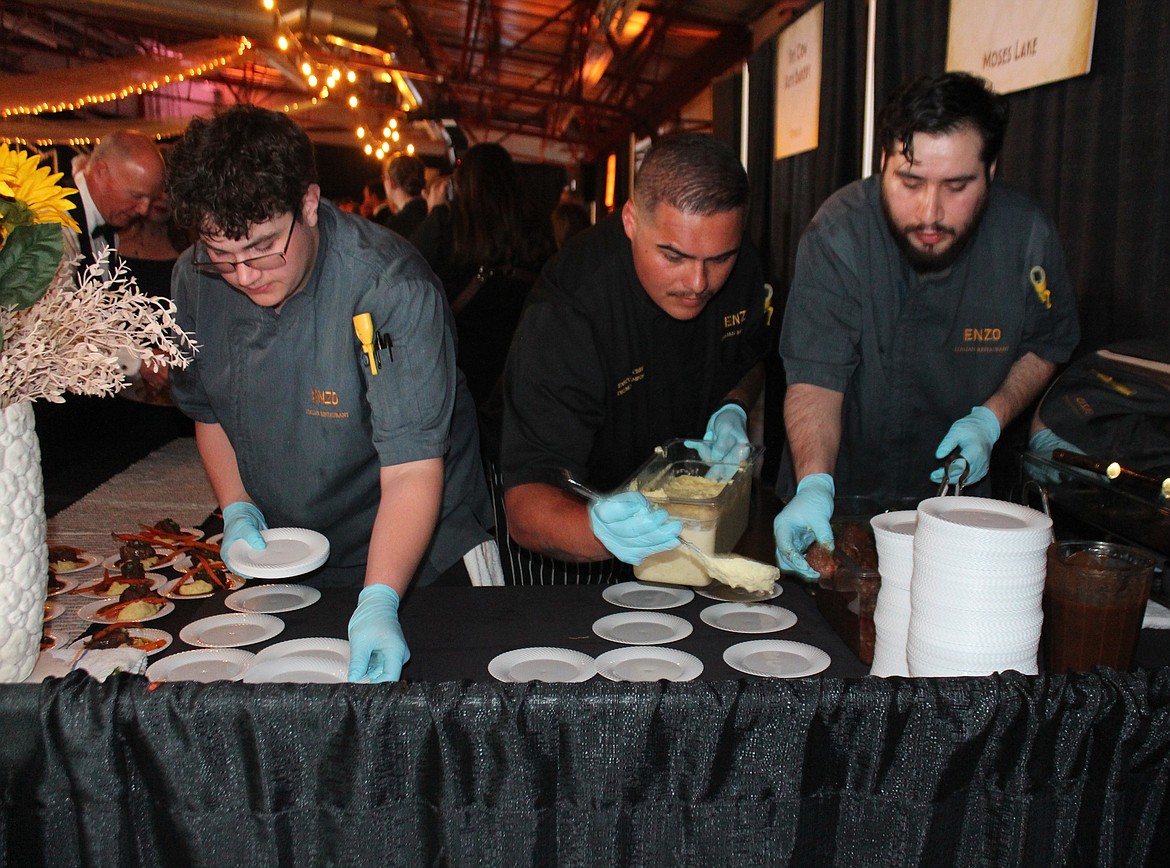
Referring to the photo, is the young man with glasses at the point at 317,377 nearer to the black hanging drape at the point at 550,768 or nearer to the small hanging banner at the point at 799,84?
the black hanging drape at the point at 550,768

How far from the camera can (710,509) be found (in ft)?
4.68

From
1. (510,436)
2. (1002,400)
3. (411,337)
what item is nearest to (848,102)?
(1002,400)

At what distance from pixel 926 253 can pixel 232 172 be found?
135 centimetres

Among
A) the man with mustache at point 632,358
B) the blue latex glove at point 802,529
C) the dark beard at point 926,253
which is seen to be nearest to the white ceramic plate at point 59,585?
the man with mustache at point 632,358

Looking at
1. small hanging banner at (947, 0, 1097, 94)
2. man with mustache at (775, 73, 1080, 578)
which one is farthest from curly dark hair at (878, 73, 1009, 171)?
small hanging banner at (947, 0, 1097, 94)

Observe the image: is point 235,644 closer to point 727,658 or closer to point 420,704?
point 420,704

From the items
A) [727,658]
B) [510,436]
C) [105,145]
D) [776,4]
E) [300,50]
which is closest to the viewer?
[727,658]

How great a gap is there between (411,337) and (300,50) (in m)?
4.26

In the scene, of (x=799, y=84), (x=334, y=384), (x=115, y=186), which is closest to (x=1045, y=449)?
(x=334, y=384)

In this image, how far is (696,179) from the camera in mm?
1631

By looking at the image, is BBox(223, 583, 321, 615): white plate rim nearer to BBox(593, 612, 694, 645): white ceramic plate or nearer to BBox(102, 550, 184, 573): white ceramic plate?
BBox(102, 550, 184, 573): white ceramic plate

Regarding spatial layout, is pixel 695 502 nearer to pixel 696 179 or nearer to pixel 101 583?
pixel 696 179

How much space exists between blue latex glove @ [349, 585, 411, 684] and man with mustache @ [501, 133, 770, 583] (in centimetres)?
35

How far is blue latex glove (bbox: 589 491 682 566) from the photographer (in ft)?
4.44
